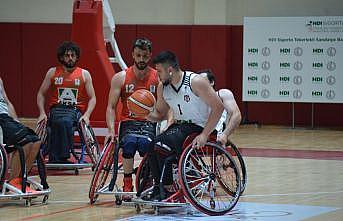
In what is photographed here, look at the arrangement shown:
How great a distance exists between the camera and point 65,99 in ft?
34.7

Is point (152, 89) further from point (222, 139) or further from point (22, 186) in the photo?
point (22, 186)

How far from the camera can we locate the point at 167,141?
7434 mm

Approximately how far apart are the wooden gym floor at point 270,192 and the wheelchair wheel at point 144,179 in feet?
0.65

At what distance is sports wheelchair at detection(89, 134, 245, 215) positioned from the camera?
715 centimetres

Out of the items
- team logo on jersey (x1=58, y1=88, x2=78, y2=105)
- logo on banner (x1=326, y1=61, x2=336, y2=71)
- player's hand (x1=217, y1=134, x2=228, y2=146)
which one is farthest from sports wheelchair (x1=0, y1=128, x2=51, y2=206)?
logo on banner (x1=326, y1=61, x2=336, y2=71)

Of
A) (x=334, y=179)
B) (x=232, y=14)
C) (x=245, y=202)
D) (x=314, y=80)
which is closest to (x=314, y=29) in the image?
(x=314, y=80)

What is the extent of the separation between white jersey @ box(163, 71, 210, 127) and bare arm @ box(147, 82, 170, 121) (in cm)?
15

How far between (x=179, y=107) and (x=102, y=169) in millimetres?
976

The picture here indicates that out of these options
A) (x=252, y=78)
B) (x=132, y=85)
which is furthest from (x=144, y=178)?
(x=252, y=78)

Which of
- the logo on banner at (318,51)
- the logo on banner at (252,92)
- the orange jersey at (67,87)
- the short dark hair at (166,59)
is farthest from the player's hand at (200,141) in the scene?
the logo on banner at (252,92)

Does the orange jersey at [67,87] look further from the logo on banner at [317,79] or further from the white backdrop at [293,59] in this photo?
the logo on banner at [317,79]

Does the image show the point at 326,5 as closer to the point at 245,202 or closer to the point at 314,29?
the point at 314,29

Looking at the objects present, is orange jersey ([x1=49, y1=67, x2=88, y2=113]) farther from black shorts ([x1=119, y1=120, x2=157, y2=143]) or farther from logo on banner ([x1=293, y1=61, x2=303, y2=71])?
logo on banner ([x1=293, y1=61, x2=303, y2=71])

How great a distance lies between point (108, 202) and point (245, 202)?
4.17 feet
